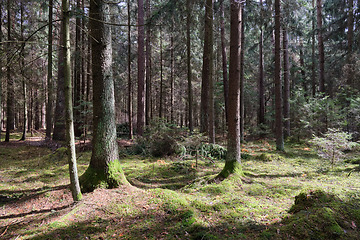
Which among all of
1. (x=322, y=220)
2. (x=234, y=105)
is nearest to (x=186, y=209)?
(x=322, y=220)

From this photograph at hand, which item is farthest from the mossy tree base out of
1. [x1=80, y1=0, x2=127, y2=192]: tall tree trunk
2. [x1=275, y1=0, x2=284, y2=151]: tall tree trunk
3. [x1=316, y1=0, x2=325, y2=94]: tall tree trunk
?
[x1=316, y1=0, x2=325, y2=94]: tall tree trunk

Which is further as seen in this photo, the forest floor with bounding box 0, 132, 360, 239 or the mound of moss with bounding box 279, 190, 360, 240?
the forest floor with bounding box 0, 132, 360, 239

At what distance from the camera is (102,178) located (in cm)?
473

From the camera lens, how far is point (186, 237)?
296cm

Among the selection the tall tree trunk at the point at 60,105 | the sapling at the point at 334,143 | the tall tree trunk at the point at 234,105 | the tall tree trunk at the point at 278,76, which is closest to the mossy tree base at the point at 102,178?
the tall tree trunk at the point at 234,105

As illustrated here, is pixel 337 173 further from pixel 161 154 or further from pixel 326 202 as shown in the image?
pixel 161 154

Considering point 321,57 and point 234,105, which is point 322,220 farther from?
point 321,57

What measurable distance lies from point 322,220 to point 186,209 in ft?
7.09

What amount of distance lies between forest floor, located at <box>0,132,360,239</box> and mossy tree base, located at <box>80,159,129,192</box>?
0.22 m

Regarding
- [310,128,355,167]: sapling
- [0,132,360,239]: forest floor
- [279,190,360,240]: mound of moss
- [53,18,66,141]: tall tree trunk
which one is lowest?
[0,132,360,239]: forest floor

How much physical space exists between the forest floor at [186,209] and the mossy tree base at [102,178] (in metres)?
0.22

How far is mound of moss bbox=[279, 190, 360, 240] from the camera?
2.73 metres

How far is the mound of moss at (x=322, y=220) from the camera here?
2729mm

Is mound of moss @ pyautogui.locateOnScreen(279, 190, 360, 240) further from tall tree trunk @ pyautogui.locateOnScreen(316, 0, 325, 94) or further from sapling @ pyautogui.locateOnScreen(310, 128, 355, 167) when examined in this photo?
tall tree trunk @ pyautogui.locateOnScreen(316, 0, 325, 94)
